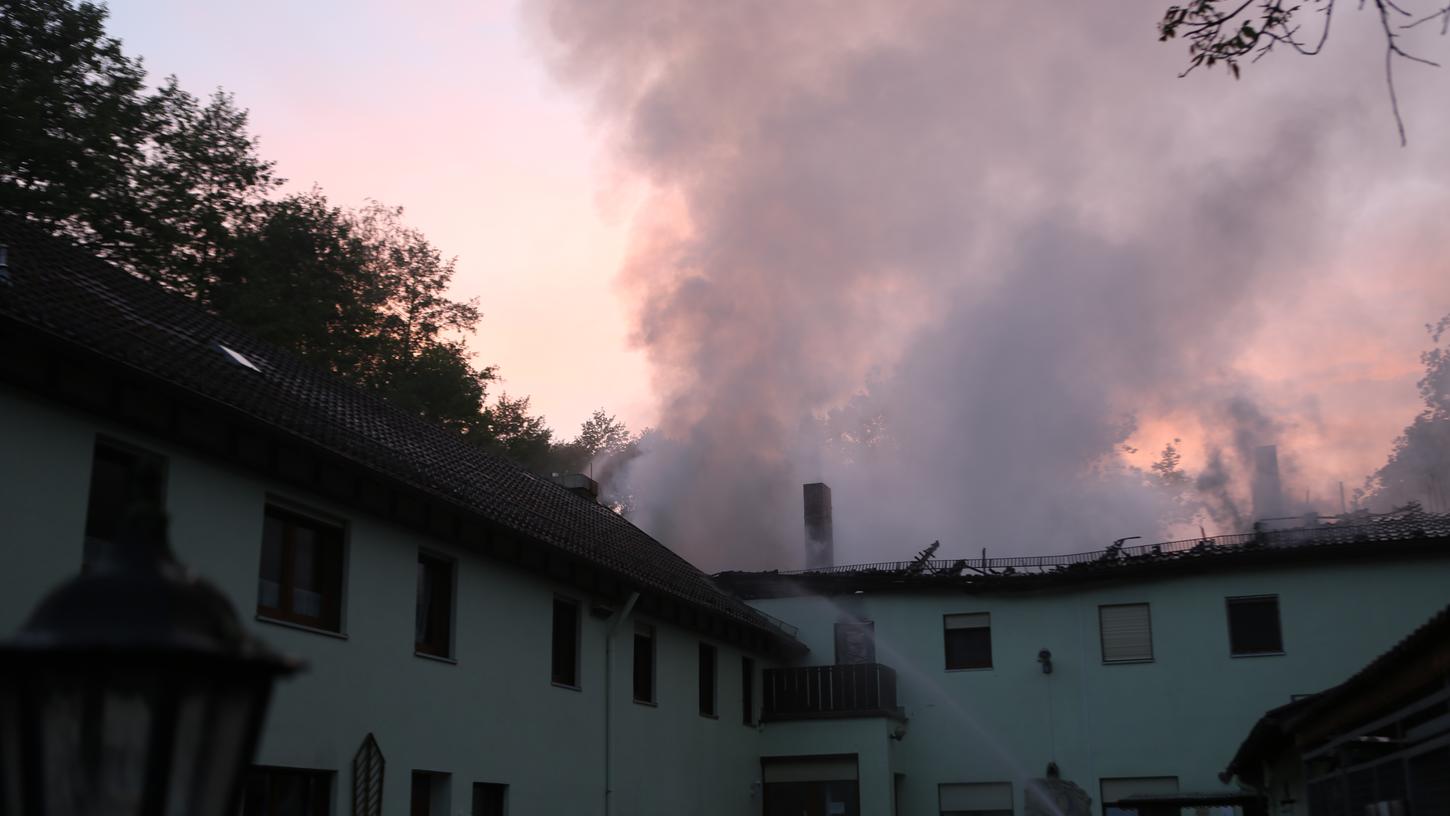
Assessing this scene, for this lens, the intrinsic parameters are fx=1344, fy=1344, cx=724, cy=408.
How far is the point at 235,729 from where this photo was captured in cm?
290

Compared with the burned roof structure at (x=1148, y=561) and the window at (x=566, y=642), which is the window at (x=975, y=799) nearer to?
the burned roof structure at (x=1148, y=561)

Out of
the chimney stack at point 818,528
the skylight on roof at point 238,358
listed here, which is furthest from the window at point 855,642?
the skylight on roof at point 238,358

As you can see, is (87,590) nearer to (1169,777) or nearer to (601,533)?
(601,533)

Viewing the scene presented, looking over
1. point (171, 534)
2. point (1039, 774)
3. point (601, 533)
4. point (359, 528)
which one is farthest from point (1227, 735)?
point (171, 534)

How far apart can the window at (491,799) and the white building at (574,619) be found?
0.11 feet

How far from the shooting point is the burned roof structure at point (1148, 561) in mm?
24125

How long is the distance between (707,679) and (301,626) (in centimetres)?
1179

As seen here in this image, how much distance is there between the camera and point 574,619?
19234mm

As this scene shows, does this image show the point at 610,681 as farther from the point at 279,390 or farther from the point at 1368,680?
the point at 1368,680

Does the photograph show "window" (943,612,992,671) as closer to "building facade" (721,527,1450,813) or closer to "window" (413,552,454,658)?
"building facade" (721,527,1450,813)

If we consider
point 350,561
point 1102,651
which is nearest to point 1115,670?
point 1102,651

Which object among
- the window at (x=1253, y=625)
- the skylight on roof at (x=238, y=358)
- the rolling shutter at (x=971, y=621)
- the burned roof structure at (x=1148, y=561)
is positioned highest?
the skylight on roof at (x=238, y=358)

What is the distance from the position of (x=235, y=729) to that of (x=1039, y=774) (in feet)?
80.3

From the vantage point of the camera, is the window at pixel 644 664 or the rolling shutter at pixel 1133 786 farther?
the rolling shutter at pixel 1133 786
